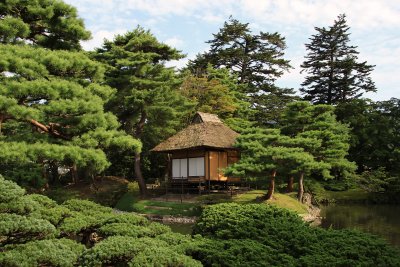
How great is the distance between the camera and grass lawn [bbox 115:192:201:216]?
61.9ft

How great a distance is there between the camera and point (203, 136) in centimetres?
2230

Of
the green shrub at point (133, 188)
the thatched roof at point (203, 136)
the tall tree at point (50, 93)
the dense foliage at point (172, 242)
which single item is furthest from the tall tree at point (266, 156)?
the dense foliage at point (172, 242)

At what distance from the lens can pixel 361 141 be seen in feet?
105

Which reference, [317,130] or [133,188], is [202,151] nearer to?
[133,188]

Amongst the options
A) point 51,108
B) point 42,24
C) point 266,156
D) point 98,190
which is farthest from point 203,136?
point 51,108

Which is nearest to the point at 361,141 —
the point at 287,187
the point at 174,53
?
the point at 287,187

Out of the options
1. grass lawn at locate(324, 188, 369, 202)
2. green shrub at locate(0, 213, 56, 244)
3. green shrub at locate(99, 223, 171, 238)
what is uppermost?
green shrub at locate(0, 213, 56, 244)

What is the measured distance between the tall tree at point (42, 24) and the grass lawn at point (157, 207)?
902 centimetres

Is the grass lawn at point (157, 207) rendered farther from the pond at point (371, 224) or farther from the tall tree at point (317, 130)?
the tall tree at point (317, 130)

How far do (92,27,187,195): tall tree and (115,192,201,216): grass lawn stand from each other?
1.38m

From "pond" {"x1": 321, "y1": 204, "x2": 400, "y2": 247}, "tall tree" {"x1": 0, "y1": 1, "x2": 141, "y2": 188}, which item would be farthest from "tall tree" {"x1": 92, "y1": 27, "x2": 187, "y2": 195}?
"pond" {"x1": 321, "y1": 204, "x2": 400, "y2": 247}

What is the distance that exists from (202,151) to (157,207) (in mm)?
4564

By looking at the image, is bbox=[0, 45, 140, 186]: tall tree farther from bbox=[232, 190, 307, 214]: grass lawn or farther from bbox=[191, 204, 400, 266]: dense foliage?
Answer: bbox=[232, 190, 307, 214]: grass lawn

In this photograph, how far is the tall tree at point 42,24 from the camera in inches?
520
